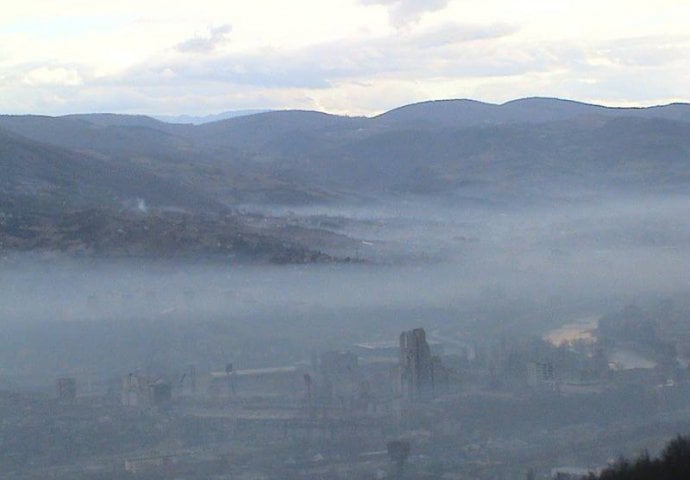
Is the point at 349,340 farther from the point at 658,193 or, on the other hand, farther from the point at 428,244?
the point at 658,193

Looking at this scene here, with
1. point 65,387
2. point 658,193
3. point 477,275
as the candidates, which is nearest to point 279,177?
point 658,193

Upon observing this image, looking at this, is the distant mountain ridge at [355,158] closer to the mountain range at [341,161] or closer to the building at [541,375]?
the mountain range at [341,161]

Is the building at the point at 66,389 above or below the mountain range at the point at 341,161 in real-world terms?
below

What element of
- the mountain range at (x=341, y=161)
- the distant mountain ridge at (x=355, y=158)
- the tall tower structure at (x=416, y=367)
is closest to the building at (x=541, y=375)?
the tall tower structure at (x=416, y=367)

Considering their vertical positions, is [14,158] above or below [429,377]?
above

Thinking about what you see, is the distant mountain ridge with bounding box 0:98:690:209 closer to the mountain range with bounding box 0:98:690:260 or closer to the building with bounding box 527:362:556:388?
the mountain range with bounding box 0:98:690:260

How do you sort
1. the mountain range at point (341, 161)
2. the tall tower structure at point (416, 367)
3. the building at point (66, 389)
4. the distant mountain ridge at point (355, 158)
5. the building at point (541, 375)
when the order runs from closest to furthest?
the tall tower structure at point (416, 367) < the building at point (66, 389) < the building at point (541, 375) < the mountain range at point (341, 161) < the distant mountain ridge at point (355, 158)

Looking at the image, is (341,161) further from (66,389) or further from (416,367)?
(66,389)

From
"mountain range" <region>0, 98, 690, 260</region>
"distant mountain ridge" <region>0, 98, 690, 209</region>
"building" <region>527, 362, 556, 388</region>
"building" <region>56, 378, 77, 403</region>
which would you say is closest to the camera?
"building" <region>56, 378, 77, 403</region>

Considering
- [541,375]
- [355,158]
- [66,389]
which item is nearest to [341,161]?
[355,158]

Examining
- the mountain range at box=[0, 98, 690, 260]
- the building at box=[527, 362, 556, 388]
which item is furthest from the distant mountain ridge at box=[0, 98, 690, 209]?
the building at box=[527, 362, 556, 388]

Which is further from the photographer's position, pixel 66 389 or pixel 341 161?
pixel 341 161
